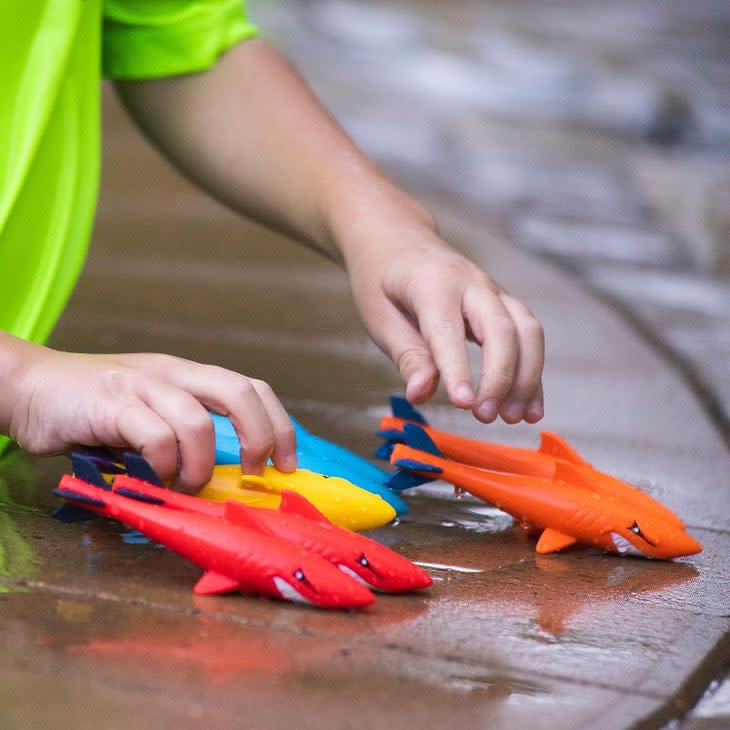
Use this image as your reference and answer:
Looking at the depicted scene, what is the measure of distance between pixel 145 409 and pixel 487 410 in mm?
380

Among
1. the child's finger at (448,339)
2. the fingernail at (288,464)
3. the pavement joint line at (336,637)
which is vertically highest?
the child's finger at (448,339)

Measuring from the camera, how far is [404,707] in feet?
3.48

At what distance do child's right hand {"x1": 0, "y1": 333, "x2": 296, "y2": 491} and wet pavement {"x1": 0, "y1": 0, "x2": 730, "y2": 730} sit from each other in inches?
5.0

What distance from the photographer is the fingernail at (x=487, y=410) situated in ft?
4.62

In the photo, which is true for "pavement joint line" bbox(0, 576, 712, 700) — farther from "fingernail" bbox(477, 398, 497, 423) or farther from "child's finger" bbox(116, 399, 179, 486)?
"fingernail" bbox(477, 398, 497, 423)

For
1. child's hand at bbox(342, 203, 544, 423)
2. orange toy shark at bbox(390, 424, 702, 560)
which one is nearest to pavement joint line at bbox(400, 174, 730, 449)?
orange toy shark at bbox(390, 424, 702, 560)

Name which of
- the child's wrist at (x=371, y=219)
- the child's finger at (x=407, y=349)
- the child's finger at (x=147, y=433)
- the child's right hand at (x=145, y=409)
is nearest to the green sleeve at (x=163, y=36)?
the child's wrist at (x=371, y=219)

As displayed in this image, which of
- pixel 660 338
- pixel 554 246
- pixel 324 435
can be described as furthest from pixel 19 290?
pixel 554 246

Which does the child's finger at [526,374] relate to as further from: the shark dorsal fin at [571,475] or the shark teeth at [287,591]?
the shark teeth at [287,591]

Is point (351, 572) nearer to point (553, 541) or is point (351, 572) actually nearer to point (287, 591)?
point (287, 591)

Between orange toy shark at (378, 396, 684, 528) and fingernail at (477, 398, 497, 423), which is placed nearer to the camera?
fingernail at (477, 398, 497, 423)

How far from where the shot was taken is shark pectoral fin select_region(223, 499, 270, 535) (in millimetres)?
1263

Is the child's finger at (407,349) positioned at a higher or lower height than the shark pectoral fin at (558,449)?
higher

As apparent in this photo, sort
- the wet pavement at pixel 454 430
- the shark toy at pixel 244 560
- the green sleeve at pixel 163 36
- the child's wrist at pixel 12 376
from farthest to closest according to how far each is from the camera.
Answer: the green sleeve at pixel 163 36, the child's wrist at pixel 12 376, the shark toy at pixel 244 560, the wet pavement at pixel 454 430
